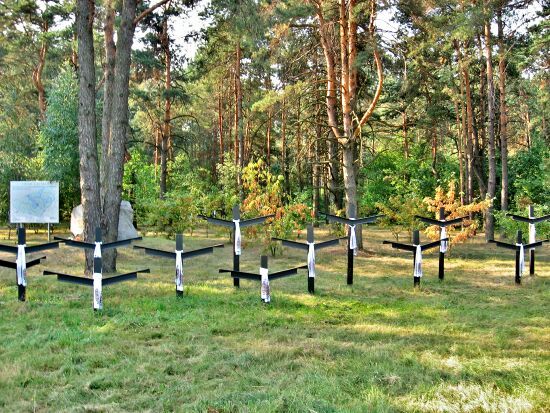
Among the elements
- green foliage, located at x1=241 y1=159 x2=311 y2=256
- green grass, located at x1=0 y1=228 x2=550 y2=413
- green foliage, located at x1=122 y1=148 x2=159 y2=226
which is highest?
green foliage, located at x1=122 y1=148 x2=159 y2=226

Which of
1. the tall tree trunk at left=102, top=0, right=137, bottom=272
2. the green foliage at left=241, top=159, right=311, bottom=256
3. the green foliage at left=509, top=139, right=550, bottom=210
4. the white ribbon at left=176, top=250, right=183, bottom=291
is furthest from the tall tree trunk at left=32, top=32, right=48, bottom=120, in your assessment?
the green foliage at left=509, top=139, right=550, bottom=210

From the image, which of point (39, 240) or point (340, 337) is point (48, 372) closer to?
point (340, 337)

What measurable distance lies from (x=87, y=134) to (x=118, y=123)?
2.74 feet

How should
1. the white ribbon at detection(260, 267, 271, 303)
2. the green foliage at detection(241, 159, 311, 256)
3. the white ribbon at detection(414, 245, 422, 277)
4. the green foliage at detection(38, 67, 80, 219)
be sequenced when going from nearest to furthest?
1. the white ribbon at detection(260, 267, 271, 303)
2. the white ribbon at detection(414, 245, 422, 277)
3. the green foliage at detection(241, 159, 311, 256)
4. the green foliage at detection(38, 67, 80, 219)

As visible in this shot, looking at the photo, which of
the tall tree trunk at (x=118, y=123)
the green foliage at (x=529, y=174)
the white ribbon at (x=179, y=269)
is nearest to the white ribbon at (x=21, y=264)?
the white ribbon at (x=179, y=269)

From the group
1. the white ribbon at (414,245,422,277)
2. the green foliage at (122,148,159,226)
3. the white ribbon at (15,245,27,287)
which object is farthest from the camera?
the green foliage at (122,148,159,226)

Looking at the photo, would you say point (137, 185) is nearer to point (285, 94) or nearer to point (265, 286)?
point (285, 94)

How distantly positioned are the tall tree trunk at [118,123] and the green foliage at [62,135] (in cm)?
924

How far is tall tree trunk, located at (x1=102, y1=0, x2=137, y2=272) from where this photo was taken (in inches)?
424

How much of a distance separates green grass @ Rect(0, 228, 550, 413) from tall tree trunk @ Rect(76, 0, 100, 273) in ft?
4.74

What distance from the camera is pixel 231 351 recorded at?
5.48m

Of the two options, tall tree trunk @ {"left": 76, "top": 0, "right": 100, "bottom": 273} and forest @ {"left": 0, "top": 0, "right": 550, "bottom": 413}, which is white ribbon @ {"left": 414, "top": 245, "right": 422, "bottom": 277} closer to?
forest @ {"left": 0, "top": 0, "right": 550, "bottom": 413}

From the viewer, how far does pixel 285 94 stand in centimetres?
1346

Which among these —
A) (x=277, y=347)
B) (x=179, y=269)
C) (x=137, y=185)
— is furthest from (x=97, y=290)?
(x=137, y=185)
